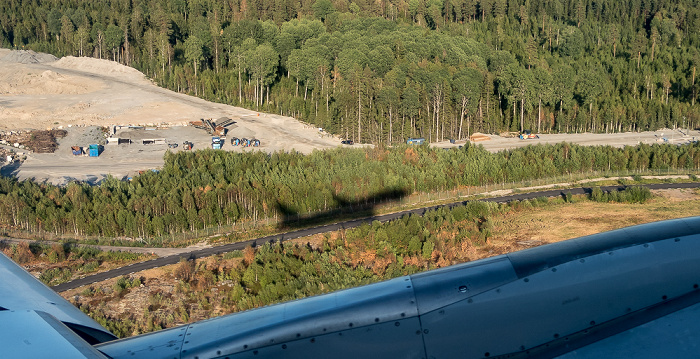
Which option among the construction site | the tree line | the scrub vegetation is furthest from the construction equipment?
the tree line

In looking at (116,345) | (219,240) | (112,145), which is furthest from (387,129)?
(116,345)

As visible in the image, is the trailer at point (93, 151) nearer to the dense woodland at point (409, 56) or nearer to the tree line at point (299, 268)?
the dense woodland at point (409, 56)

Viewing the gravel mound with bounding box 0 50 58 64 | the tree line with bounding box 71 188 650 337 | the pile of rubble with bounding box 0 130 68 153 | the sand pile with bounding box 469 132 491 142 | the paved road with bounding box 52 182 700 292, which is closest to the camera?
the tree line with bounding box 71 188 650 337

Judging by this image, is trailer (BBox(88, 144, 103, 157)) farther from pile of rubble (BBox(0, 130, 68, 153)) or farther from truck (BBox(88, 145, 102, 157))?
pile of rubble (BBox(0, 130, 68, 153))

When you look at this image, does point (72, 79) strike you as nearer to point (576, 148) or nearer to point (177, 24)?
point (177, 24)

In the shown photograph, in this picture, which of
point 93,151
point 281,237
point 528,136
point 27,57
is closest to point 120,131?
point 93,151
